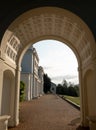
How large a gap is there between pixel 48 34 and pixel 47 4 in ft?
13.3

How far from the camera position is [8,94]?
9672 millimetres

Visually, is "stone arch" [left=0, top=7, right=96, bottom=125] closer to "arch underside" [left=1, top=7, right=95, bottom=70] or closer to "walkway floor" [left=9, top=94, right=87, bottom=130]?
"arch underside" [left=1, top=7, right=95, bottom=70]

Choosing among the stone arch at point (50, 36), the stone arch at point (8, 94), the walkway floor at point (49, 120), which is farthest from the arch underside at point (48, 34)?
the walkway floor at point (49, 120)

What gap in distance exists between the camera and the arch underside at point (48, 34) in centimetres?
809

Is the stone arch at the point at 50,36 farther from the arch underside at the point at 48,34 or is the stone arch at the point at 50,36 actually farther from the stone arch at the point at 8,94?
the stone arch at the point at 8,94

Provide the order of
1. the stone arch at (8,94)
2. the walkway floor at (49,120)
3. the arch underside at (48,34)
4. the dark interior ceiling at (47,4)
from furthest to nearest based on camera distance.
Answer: the stone arch at (8,94)
the walkway floor at (49,120)
the arch underside at (48,34)
the dark interior ceiling at (47,4)

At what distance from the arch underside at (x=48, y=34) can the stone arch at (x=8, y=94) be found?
99 centimetres

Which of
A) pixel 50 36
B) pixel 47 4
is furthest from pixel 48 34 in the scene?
pixel 47 4

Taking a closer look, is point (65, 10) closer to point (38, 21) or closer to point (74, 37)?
point (38, 21)

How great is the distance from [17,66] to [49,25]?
2938mm

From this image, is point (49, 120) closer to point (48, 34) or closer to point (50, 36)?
point (50, 36)

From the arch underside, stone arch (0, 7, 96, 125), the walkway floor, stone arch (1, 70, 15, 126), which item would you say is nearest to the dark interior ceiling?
the arch underside

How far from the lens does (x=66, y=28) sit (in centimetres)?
914

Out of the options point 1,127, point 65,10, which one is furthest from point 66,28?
point 1,127
